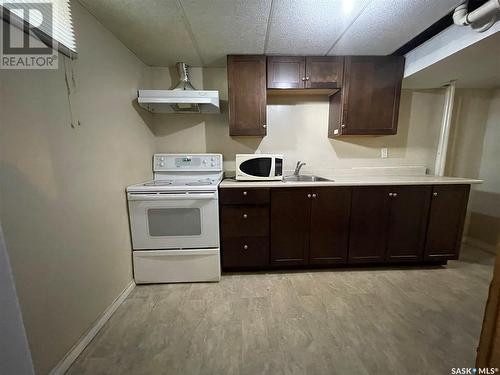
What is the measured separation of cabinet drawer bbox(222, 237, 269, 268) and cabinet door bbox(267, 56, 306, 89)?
5.12ft

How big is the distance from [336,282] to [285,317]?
26.6 inches

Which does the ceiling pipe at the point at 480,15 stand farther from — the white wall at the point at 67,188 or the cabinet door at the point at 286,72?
the white wall at the point at 67,188

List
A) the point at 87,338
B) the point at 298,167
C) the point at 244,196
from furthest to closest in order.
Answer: the point at 298,167
the point at 244,196
the point at 87,338

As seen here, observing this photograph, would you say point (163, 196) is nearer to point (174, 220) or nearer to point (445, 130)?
point (174, 220)

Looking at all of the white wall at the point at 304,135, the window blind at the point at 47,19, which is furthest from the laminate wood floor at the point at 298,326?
the window blind at the point at 47,19

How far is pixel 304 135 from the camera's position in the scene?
7.92 feet

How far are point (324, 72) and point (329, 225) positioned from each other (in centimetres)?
154

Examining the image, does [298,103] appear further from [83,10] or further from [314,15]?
[83,10]

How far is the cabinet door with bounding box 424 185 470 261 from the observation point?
6.26ft

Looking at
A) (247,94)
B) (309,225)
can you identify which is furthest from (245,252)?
(247,94)

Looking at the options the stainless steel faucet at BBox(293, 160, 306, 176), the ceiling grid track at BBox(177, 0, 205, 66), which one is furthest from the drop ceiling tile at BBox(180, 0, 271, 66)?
the stainless steel faucet at BBox(293, 160, 306, 176)

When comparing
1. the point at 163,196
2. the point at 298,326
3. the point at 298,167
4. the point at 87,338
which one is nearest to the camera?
the point at 87,338

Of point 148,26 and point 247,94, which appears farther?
point 247,94

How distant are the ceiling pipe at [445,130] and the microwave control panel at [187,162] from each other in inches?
101
